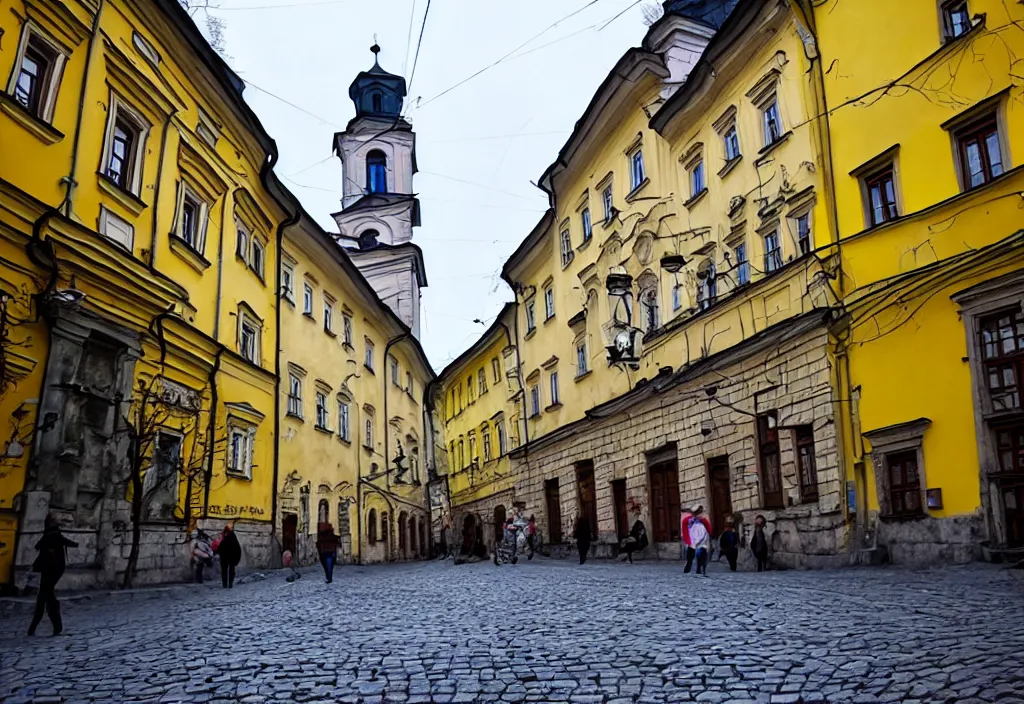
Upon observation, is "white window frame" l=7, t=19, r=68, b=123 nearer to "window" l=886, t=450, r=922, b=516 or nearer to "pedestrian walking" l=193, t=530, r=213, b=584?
"pedestrian walking" l=193, t=530, r=213, b=584

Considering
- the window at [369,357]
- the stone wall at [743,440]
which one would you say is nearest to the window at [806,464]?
the stone wall at [743,440]

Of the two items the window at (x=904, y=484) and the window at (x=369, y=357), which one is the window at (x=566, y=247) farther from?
the window at (x=904, y=484)

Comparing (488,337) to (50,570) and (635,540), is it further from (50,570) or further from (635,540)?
(50,570)

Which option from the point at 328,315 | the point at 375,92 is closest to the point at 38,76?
the point at 328,315

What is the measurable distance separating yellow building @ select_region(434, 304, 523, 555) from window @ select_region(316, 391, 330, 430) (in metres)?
6.22

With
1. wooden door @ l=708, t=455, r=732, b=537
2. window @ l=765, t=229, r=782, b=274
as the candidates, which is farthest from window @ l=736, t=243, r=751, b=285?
wooden door @ l=708, t=455, r=732, b=537

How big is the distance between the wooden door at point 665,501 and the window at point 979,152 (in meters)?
10.8

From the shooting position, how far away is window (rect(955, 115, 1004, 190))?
14.9 metres

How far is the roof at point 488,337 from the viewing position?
129 ft

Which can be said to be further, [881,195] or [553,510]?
[553,510]

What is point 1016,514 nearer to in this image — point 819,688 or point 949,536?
point 949,536

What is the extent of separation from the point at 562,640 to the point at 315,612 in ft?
15.8

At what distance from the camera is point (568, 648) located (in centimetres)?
757

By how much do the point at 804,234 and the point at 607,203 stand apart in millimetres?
10937
